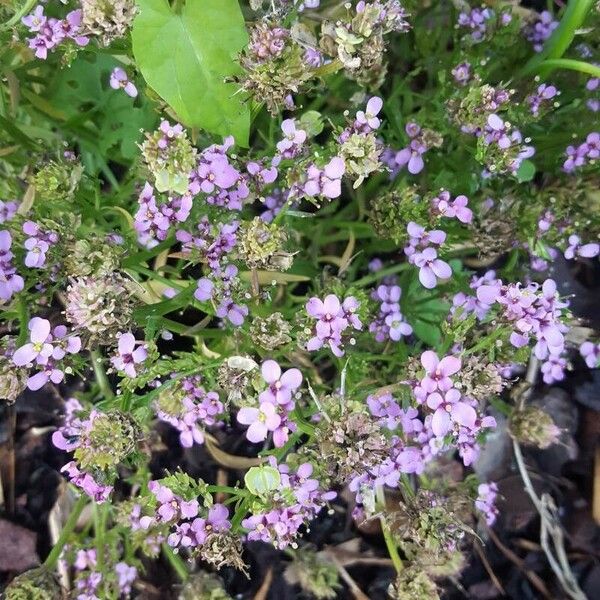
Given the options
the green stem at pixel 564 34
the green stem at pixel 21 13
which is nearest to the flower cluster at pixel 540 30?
the green stem at pixel 564 34

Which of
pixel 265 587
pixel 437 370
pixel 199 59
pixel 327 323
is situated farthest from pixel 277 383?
pixel 265 587

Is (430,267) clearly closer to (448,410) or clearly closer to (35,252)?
(448,410)

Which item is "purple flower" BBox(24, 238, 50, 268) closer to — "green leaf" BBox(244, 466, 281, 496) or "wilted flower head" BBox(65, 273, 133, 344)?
"wilted flower head" BBox(65, 273, 133, 344)

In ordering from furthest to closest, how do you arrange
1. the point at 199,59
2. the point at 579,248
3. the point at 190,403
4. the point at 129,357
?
1. the point at 579,248
2. the point at 190,403
3. the point at 199,59
4. the point at 129,357

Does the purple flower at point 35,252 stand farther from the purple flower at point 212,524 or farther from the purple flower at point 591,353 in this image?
the purple flower at point 591,353

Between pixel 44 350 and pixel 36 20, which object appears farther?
pixel 36 20

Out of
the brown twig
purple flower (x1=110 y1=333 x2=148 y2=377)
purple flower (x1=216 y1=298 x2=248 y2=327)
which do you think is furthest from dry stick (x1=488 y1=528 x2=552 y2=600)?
purple flower (x1=110 y1=333 x2=148 y2=377)
